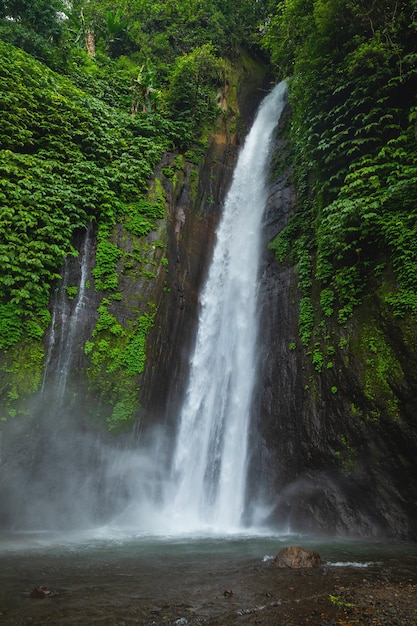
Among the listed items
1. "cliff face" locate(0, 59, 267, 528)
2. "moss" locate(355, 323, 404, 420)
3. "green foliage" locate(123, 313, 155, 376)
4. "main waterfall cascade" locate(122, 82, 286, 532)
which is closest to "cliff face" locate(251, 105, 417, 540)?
"moss" locate(355, 323, 404, 420)

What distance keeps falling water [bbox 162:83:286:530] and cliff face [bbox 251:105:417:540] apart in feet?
2.54

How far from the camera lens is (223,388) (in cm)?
1205

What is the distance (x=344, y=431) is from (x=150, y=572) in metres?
5.74

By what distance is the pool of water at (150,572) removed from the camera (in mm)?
3367

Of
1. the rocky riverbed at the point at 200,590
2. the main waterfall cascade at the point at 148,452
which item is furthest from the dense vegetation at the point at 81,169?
the rocky riverbed at the point at 200,590

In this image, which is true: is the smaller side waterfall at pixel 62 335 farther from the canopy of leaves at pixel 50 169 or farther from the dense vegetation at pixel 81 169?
the canopy of leaves at pixel 50 169

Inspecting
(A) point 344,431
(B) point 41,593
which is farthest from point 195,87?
(B) point 41,593

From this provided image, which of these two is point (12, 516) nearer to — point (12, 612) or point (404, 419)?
point (12, 612)

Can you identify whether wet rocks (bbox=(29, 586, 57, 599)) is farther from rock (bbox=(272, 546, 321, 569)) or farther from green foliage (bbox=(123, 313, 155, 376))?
green foliage (bbox=(123, 313, 155, 376))

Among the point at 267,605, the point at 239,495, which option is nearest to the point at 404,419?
the point at 239,495

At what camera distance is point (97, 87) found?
51.8 ft

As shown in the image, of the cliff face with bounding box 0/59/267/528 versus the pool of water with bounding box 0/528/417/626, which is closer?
the pool of water with bounding box 0/528/417/626

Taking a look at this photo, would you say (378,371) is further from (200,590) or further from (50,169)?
(50,169)

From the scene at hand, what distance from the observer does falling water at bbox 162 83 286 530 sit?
10.4m
